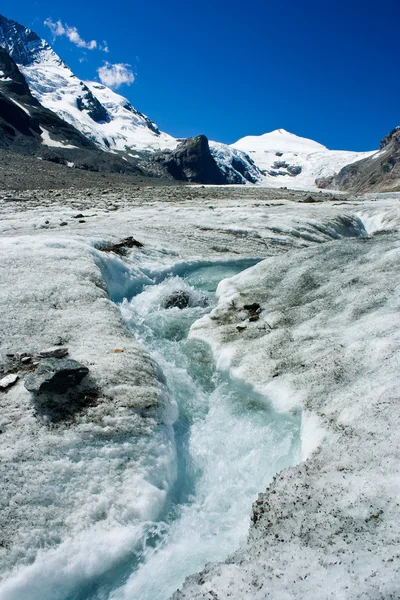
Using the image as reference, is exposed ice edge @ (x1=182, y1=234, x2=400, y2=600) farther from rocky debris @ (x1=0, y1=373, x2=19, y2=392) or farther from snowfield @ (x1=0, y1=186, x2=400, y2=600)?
rocky debris @ (x1=0, y1=373, x2=19, y2=392)

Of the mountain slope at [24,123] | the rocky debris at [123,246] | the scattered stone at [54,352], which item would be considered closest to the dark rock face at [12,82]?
the mountain slope at [24,123]

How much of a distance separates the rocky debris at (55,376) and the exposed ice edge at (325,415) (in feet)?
12.8

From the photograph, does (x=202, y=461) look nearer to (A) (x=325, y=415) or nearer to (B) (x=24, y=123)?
(A) (x=325, y=415)

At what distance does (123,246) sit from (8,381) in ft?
38.5

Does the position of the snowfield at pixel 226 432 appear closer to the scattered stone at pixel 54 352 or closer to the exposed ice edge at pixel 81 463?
the exposed ice edge at pixel 81 463

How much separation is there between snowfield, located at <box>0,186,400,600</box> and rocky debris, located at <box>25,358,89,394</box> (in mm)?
250

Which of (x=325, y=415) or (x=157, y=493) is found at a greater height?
(x=325, y=415)

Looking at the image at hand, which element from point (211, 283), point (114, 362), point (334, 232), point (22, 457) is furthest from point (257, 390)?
point (334, 232)

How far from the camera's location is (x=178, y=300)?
15.0m

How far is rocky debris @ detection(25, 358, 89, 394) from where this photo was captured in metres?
7.31

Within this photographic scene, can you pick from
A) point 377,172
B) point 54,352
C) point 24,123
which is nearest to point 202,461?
point 54,352

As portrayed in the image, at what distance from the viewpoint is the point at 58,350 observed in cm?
866

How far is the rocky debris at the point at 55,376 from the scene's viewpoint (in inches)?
288

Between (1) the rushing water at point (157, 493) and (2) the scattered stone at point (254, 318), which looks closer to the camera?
(1) the rushing water at point (157, 493)
